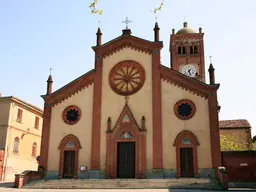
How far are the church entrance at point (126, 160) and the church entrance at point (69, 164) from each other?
413cm

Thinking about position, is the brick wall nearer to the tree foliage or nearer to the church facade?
the church facade

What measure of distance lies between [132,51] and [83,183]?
41.2 feet

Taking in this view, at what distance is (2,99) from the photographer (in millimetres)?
33406

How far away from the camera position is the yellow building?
Result: 32562 millimetres

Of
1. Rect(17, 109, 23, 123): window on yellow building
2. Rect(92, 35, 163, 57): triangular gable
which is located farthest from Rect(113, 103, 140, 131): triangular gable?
Rect(17, 109, 23, 123): window on yellow building

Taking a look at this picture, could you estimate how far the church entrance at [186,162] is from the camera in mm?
23781

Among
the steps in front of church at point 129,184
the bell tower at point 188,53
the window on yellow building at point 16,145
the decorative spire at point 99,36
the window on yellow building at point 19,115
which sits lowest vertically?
the steps in front of church at point 129,184

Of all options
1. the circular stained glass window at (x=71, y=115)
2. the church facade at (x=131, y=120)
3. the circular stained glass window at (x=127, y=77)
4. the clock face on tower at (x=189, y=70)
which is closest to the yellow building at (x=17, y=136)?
the church facade at (x=131, y=120)

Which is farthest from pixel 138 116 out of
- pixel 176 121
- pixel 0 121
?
pixel 0 121

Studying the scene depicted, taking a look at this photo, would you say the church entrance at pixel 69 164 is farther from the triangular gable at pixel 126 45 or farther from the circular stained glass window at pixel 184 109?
the circular stained glass window at pixel 184 109

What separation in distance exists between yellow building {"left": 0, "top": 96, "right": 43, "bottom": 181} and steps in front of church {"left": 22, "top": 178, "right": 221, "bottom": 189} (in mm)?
10195

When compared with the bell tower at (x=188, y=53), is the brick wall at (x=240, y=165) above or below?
below

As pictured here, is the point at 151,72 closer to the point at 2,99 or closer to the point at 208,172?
the point at 208,172

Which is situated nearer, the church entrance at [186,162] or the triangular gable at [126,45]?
the church entrance at [186,162]
